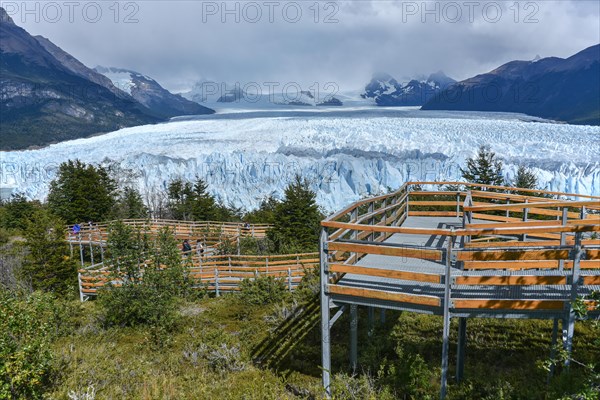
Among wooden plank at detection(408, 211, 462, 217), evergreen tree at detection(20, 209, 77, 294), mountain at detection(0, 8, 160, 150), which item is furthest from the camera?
mountain at detection(0, 8, 160, 150)

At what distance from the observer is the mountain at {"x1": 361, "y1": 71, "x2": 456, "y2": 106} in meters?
115

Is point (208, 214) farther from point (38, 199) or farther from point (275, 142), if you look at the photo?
point (38, 199)

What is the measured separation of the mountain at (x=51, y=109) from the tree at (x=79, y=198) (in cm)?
7046

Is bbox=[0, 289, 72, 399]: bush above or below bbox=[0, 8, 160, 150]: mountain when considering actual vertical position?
below

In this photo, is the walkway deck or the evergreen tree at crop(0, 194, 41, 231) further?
the evergreen tree at crop(0, 194, 41, 231)

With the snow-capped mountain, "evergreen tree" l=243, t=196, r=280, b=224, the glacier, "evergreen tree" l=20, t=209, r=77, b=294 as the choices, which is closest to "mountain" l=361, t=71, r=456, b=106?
the snow-capped mountain

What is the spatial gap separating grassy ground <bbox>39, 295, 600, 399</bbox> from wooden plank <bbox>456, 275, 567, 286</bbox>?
0.86 m

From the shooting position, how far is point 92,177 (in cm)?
2630

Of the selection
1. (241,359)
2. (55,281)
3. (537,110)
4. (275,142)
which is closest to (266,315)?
(241,359)

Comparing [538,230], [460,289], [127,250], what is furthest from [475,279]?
[127,250]

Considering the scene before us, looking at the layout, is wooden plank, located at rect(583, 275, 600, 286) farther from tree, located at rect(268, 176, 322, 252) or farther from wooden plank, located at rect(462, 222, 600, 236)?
tree, located at rect(268, 176, 322, 252)

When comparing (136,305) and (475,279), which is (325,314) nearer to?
(475,279)

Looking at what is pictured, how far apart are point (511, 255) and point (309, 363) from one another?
11.0ft

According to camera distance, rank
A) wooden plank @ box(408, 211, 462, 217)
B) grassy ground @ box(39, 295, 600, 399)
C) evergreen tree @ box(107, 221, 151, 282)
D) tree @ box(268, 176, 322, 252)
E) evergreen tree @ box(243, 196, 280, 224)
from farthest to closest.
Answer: evergreen tree @ box(243, 196, 280, 224)
tree @ box(268, 176, 322, 252)
evergreen tree @ box(107, 221, 151, 282)
wooden plank @ box(408, 211, 462, 217)
grassy ground @ box(39, 295, 600, 399)
